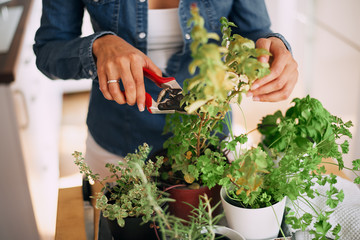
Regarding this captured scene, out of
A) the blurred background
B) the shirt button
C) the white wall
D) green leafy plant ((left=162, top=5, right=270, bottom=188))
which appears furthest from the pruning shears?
the white wall

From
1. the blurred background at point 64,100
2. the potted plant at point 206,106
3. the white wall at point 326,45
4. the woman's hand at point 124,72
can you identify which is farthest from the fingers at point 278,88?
the white wall at point 326,45

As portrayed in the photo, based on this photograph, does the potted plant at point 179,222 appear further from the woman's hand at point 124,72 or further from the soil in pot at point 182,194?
the woman's hand at point 124,72

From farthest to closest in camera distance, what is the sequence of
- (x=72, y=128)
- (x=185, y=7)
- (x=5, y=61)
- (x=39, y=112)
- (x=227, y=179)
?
1. (x=72, y=128)
2. (x=39, y=112)
3. (x=5, y=61)
4. (x=185, y=7)
5. (x=227, y=179)

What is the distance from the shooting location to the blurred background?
4.71ft

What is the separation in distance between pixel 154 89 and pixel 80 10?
0.31 metres

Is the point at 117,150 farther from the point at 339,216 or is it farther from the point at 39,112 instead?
the point at 39,112

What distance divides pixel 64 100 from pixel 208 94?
3.32 m

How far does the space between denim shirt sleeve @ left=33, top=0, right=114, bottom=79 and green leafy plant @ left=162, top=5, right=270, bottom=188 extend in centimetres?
30

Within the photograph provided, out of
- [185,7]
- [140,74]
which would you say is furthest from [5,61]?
[140,74]

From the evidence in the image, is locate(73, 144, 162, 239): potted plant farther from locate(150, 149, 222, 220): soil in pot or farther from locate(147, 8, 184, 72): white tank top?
locate(147, 8, 184, 72): white tank top

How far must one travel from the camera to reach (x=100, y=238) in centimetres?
73

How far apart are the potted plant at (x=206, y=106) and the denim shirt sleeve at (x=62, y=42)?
0.99 ft

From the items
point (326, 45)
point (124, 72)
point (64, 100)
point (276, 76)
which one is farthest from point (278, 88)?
point (326, 45)

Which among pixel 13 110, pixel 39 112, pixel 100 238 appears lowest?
pixel 39 112
